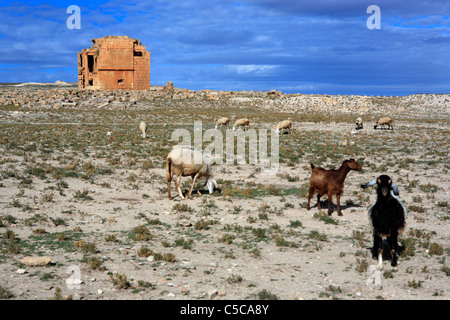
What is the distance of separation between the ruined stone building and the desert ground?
4210cm

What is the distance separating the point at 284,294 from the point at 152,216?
218 inches

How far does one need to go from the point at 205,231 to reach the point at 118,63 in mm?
57747

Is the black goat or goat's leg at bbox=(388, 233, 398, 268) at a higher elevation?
the black goat

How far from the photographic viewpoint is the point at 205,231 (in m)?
9.65

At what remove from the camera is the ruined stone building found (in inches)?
2397

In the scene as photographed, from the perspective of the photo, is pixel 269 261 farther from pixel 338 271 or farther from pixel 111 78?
pixel 111 78

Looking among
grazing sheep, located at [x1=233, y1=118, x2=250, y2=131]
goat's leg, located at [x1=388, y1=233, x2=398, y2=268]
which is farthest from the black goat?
grazing sheep, located at [x1=233, y1=118, x2=250, y2=131]

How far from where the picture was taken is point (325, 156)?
2112 cm

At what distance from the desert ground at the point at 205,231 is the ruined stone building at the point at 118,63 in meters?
Answer: 42.1

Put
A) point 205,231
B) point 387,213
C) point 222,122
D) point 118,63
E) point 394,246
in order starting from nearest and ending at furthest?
point 387,213, point 394,246, point 205,231, point 222,122, point 118,63

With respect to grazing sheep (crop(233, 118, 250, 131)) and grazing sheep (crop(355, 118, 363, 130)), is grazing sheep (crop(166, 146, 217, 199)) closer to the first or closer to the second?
grazing sheep (crop(233, 118, 250, 131))

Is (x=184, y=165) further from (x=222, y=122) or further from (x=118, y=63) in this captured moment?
(x=118, y=63)

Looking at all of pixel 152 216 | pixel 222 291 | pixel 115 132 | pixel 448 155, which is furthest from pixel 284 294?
pixel 115 132

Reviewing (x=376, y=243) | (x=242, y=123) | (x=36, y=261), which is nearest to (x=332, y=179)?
(x=376, y=243)
